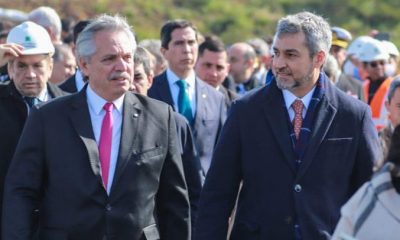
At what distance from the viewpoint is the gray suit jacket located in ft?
22.2

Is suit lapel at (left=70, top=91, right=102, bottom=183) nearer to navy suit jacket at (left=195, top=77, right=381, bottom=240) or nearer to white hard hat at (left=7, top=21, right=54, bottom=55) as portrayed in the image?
navy suit jacket at (left=195, top=77, right=381, bottom=240)

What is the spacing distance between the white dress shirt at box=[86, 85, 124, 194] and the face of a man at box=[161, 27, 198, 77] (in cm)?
352

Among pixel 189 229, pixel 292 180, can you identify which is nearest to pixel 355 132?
pixel 292 180

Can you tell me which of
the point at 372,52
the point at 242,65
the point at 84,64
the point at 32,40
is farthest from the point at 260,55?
the point at 84,64

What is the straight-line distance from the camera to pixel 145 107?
714cm

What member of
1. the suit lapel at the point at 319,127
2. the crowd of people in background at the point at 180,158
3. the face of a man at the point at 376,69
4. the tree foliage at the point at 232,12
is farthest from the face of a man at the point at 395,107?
the tree foliage at the point at 232,12

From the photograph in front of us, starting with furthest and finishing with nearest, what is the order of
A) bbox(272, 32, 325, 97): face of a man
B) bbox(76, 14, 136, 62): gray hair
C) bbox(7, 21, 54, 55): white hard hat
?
bbox(7, 21, 54, 55): white hard hat → bbox(76, 14, 136, 62): gray hair → bbox(272, 32, 325, 97): face of a man

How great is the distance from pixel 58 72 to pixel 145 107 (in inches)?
192

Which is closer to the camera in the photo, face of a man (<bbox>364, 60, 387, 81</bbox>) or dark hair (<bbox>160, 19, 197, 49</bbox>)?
dark hair (<bbox>160, 19, 197, 49</bbox>)

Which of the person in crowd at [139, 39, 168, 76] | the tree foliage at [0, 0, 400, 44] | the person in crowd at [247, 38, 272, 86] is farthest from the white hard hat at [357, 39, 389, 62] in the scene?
the tree foliage at [0, 0, 400, 44]

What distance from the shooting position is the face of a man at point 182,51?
10.7 meters

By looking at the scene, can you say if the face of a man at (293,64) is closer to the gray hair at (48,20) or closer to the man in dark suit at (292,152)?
the man in dark suit at (292,152)

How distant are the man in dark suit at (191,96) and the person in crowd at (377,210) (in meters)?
5.03

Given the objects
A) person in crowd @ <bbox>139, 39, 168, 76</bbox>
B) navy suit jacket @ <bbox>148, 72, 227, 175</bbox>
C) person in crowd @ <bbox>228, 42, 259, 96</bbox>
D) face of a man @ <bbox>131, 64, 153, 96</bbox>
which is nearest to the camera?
face of a man @ <bbox>131, 64, 153, 96</bbox>
